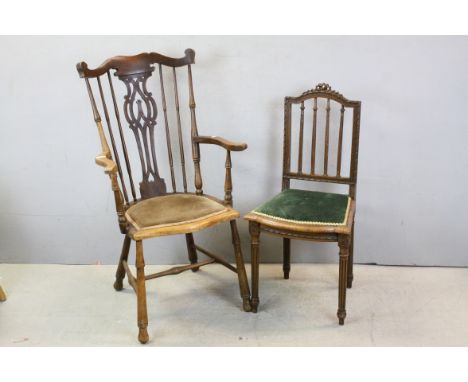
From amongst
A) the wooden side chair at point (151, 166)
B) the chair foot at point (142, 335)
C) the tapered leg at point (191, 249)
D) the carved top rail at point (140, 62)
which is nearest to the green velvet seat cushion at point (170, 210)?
the wooden side chair at point (151, 166)

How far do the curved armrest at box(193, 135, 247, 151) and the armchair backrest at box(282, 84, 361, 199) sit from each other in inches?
15.4

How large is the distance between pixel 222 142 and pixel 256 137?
0.47m

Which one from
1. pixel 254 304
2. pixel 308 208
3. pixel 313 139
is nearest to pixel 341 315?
pixel 254 304

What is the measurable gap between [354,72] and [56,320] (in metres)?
2.10

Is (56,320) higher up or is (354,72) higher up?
(354,72)

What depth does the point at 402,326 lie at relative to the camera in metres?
2.37

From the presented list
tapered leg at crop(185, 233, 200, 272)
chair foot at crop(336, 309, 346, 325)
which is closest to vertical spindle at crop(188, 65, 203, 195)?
tapered leg at crop(185, 233, 200, 272)

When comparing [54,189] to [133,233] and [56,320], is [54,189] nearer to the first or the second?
[56,320]

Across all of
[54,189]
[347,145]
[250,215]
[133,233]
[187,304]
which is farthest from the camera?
[54,189]

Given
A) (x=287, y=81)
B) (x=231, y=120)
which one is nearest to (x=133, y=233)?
(x=231, y=120)

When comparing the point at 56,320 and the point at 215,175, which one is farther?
the point at 215,175

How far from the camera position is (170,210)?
7.77ft

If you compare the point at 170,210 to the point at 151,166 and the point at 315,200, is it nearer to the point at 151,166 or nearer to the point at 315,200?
the point at 151,166

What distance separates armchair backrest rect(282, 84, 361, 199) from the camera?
253 centimetres
